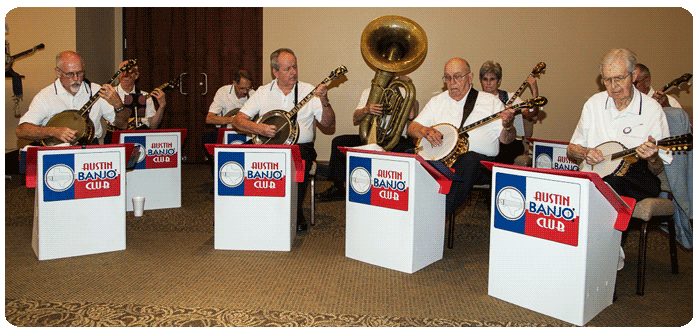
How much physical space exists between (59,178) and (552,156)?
3.25 m

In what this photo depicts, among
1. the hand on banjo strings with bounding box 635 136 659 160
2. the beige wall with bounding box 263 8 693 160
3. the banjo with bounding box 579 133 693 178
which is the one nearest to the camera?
the hand on banjo strings with bounding box 635 136 659 160

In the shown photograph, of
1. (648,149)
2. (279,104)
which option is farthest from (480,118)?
(279,104)

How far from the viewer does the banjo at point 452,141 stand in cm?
321

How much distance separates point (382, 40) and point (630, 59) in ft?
6.36

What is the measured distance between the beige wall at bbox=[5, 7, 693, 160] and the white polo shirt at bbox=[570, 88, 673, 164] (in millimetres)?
3437

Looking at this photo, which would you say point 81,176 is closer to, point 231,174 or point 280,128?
point 231,174

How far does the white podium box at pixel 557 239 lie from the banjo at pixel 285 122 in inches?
67.7

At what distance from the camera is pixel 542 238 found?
2168mm

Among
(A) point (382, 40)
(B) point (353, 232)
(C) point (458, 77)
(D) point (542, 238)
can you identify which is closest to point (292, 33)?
(A) point (382, 40)

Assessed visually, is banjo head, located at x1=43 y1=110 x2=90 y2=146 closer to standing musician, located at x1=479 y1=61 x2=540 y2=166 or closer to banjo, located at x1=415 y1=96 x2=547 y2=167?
banjo, located at x1=415 y1=96 x2=547 y2=167

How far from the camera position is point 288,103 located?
12.8 ft

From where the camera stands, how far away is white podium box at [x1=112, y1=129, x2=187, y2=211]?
13.4 feet

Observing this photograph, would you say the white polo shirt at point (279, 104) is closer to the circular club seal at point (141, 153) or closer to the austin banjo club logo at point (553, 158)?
the circular club seal at point (141, 153)

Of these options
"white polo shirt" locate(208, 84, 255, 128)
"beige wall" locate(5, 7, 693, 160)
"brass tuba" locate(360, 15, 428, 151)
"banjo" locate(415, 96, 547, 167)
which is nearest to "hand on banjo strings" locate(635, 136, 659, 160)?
"banjo" locate(415, 96, 547, 167)
